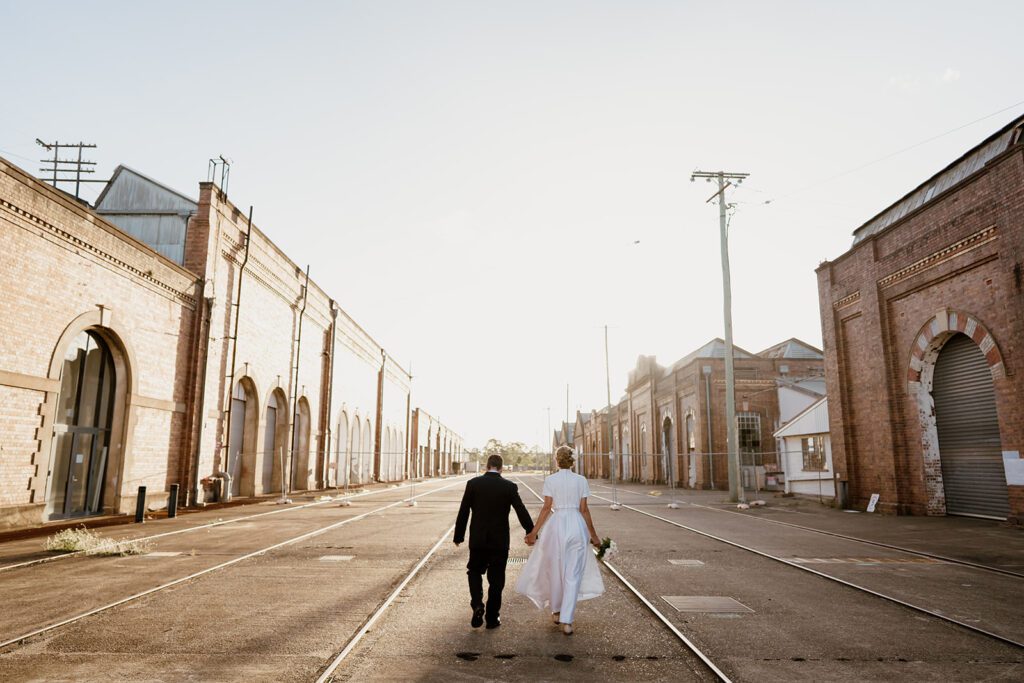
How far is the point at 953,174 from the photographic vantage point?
18.0 metres

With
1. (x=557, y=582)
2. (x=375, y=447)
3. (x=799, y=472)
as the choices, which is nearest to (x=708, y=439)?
(x=799, y=472)

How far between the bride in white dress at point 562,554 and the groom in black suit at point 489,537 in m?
0.23

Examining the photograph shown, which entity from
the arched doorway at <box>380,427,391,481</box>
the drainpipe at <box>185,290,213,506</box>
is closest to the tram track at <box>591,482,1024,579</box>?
the drainpipe at <box>185,290,213,506</box>

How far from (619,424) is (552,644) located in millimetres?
59697

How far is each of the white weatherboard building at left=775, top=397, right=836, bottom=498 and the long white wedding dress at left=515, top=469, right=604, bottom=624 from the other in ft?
73.7

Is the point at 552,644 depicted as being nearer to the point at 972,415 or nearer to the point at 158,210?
the point at 972,415

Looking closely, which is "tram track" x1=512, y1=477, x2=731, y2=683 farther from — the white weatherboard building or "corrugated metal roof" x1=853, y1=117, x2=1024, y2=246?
the white weatherboard building

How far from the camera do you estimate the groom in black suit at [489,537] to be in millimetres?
6184

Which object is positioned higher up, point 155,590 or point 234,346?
point 234,346

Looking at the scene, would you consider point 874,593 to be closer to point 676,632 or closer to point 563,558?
point 676,632

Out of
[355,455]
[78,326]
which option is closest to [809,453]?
[355,455]

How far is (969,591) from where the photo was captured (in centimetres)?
790

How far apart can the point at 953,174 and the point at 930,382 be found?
5759mm

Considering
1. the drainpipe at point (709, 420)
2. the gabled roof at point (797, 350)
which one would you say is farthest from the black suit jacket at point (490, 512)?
the gabled roof at point (797, 350)
